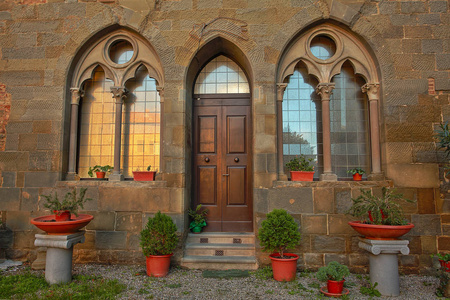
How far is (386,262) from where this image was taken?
3842mm

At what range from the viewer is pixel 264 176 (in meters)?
4.97

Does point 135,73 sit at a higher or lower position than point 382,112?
higher

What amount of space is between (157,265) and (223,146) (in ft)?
7.69

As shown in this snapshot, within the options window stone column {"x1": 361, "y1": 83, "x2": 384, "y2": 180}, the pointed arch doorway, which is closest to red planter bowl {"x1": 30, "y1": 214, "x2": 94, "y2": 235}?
the pointed arch doorway

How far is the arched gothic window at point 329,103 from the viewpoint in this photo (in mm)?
5227

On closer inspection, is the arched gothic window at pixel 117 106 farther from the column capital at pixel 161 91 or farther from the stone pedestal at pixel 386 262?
the stone pedestal at pixel 386 262

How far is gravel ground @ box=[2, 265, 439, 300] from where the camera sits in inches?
149

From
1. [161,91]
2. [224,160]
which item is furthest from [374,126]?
[161,91]

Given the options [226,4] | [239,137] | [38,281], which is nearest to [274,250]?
[239,137]

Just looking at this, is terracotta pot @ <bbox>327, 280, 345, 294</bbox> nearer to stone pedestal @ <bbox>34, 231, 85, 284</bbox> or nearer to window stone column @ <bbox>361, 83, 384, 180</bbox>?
window stone column @ <bbox>361, 83, 384, 180</bbox>

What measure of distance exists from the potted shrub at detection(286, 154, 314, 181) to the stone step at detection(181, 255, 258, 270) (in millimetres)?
1485

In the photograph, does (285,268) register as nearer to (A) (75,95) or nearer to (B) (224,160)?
(B) (224,160)

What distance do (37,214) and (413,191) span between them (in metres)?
A: 6.09

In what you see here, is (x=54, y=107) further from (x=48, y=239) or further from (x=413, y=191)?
(x=413, y=191)
